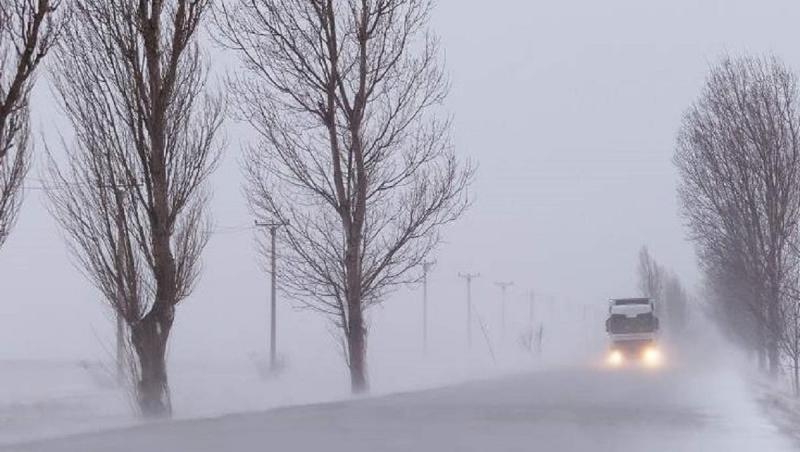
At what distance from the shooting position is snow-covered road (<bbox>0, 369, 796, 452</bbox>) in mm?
11750

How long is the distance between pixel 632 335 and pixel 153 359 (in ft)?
136

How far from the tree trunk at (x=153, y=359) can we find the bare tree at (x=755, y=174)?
92.9 feet

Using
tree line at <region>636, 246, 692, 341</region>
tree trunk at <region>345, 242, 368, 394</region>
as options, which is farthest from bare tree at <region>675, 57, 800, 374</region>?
tree line at <region>636, 246, 692, 341</region>

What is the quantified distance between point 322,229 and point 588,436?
14.0 metres

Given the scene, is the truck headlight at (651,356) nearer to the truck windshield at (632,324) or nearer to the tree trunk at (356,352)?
the truck windshield at (632,324)

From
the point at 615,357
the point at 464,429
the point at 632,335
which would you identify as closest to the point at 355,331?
the point at 464,429

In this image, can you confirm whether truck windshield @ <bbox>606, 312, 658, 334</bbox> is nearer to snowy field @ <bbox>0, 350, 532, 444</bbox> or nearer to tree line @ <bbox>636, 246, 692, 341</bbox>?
snowy field @ <bbox>0, 350, 532, 444</bbox>

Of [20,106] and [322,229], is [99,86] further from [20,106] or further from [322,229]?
[322,229]

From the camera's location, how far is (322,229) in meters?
26.5

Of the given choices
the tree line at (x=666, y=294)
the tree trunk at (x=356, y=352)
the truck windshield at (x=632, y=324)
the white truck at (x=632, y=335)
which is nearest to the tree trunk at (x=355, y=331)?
the tree trunk at (x=356, y=352)

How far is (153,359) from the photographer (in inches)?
727

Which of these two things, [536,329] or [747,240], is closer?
[747,240]

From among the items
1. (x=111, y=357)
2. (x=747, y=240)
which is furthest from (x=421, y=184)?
(x=747, y=240)

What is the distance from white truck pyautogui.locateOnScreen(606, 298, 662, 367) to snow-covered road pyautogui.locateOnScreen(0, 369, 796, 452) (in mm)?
36362
